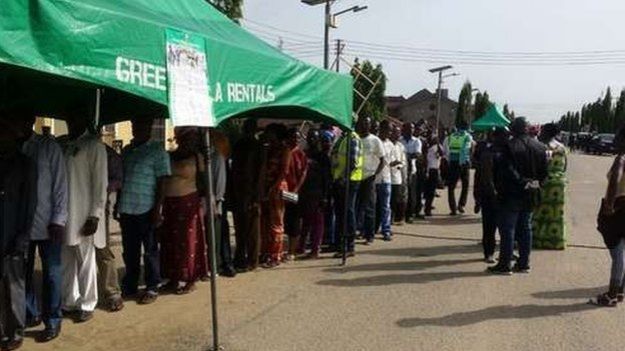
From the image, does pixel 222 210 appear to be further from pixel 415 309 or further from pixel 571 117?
pixel 571 117

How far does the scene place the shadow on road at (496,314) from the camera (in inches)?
259

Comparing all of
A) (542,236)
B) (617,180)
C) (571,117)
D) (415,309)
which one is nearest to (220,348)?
(415,309)

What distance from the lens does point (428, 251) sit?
1039cm

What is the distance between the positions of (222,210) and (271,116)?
188cm

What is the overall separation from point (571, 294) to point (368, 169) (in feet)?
10.9

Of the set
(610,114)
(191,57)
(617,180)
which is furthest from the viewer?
(610,114)

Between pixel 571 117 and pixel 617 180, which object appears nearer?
pixel 617 180

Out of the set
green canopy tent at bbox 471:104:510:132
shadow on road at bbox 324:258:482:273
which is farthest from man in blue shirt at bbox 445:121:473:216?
shadow on road at bbox 324:258:482:273

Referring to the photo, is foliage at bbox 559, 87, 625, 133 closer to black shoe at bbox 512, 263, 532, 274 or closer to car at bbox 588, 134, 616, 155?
car at bbox 588, 134, 616, 155

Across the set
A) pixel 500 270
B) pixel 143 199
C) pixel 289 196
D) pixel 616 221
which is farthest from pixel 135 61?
pixel 500 270

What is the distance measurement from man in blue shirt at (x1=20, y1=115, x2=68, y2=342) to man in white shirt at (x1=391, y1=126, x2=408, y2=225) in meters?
6.45

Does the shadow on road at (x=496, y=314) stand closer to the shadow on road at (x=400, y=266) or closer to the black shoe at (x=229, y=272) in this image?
the shadow on road at (x=400, y=266)

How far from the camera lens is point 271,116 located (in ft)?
31.8

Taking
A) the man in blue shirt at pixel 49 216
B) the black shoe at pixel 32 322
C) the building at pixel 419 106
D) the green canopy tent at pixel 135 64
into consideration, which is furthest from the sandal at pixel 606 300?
the building at pixel 419 106
